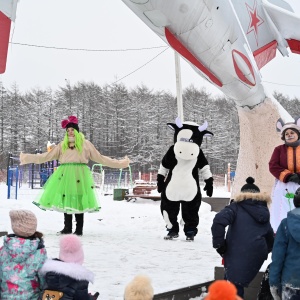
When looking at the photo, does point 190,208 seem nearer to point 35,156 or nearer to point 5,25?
point 35,156

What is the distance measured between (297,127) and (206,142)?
1597 inches

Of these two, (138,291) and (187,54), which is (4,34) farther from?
(187,54)

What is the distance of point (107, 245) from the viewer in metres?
5.29

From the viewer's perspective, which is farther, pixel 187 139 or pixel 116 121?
pixel 116 121

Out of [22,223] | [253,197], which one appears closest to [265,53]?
[253,197]

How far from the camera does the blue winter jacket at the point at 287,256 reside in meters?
2.79

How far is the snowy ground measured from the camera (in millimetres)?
3615

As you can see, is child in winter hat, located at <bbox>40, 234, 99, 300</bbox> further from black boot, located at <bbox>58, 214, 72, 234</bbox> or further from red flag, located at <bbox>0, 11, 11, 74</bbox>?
black boot, located at <bbox>58, 214, 72, 234</bbox>

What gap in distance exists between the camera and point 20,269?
8.59ft

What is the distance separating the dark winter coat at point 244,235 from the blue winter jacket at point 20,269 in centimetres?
117

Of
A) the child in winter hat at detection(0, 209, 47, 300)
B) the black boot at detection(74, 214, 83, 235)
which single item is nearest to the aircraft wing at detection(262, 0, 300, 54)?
the black boot at detection(74, 214, 83, 235)

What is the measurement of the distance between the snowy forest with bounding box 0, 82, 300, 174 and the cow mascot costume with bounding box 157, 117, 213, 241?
3611 centimetres

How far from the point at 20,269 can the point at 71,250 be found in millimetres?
299

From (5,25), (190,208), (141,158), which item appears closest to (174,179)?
(190,208)
